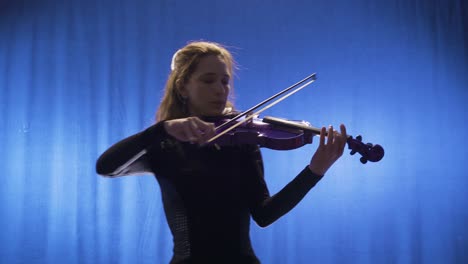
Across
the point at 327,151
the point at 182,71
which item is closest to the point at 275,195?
the point at 327,151

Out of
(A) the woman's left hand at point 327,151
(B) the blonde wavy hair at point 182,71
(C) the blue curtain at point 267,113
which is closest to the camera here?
(A) the woman's left hand at point 327,151

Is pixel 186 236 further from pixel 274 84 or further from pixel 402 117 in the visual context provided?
pixel 402 117

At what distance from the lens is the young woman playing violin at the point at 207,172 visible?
89 centimetres

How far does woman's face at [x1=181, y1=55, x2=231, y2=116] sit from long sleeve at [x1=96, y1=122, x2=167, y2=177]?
0.61ft

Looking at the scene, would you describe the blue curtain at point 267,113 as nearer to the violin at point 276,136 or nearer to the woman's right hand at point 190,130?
the violin at point 276,136

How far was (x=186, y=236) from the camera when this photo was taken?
0.92 metres

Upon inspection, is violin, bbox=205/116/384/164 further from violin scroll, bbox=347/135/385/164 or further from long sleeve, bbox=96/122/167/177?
long sleeve, bbox=96/122/167/177

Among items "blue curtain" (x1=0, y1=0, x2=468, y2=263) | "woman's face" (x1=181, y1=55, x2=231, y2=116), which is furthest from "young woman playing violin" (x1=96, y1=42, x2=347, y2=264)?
"blue curtain" (x1=0, y1=0, x2=468, y2=263)

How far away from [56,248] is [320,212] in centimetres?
130

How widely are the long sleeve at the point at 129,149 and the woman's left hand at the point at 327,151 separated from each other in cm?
34

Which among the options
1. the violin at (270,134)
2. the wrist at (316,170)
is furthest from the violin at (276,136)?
the wrist at (316,170)

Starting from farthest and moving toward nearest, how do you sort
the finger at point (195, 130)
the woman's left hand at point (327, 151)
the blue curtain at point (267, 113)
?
the blue curtain at point (267, 113) < the woman's left hand at point (327, 151) < the finger at point (195, 130)

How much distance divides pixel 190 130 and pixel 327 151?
0.32m

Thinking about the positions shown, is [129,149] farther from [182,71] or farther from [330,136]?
[330,136]
